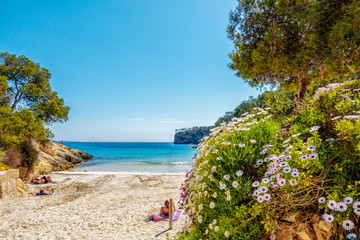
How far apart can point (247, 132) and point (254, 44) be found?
5434 millimetres

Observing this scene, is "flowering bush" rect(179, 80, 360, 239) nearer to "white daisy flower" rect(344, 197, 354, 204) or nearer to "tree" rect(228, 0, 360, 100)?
"white daisy flower" rect(344, 197, 354, 204)

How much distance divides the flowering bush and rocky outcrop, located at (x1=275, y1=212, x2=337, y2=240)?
0.06 m

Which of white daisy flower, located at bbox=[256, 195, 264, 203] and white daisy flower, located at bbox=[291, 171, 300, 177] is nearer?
white daisy flower, located at bbox=[291, 171, 300, 177]

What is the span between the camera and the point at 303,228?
179 cm

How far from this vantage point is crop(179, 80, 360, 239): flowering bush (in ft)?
5.39

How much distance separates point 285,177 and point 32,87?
1730 cm

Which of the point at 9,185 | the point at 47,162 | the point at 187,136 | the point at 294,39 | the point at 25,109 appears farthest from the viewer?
the point at 187,136

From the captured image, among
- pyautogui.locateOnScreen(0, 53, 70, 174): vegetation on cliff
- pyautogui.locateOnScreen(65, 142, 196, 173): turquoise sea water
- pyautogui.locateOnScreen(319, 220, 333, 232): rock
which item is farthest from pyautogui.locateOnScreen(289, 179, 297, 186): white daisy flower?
pyautogui.locateOnScreen(65, 142, 196, 173): turquoise sea water

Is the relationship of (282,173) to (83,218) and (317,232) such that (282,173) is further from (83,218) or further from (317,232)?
(83,218)

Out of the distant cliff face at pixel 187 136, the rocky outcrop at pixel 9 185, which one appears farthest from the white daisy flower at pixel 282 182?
the distant cliff face at pixel 187 136

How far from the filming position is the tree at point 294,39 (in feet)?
16.6

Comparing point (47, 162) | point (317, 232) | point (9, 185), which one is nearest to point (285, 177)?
point (317, 232)

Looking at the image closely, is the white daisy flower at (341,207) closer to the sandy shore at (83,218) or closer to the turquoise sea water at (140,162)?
the sandy shore at (83,218)

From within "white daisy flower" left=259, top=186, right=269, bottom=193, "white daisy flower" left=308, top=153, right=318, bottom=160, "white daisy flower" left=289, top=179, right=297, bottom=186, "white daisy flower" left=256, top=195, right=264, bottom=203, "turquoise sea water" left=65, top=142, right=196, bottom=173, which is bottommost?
"turquoise sea water" left=65, top=142, right=196, bottom=173
